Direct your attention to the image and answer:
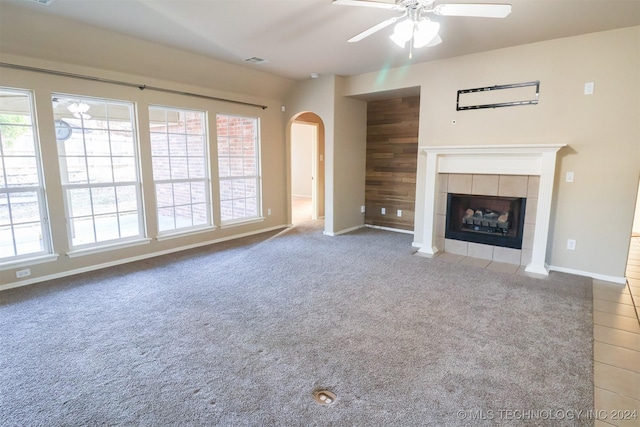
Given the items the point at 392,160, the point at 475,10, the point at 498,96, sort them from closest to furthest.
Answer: the point at 475,10 < the point at 498,96 < the point at 392,160

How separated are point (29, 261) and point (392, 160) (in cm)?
520

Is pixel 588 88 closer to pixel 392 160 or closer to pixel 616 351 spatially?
pixel 616 351

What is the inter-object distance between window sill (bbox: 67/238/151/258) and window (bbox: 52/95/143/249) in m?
0.06

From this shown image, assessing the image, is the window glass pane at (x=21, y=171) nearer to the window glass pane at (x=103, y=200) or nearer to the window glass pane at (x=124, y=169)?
the window glass pane at (x=103, y=200)

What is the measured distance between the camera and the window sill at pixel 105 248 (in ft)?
12.2

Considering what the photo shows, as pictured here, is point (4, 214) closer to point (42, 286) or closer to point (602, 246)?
point (42, 286)

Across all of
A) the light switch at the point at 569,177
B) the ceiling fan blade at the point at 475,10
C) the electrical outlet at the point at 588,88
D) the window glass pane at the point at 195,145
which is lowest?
the light switch at the point at 569,177

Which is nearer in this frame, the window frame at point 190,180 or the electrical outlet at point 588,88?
the electrical outlet at point 588,88

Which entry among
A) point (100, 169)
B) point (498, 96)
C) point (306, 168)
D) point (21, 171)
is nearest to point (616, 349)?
point (498, 96)

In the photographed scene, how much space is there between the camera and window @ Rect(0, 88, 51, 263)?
3.23 meters

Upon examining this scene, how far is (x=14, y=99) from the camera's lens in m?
3.24

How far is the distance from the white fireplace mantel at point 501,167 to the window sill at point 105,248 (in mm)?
3825

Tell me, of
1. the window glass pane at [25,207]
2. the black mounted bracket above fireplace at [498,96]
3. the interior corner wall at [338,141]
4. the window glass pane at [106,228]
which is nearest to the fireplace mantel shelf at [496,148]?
the black mounted bracket above fireplace at [498,96]

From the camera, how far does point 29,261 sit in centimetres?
342
